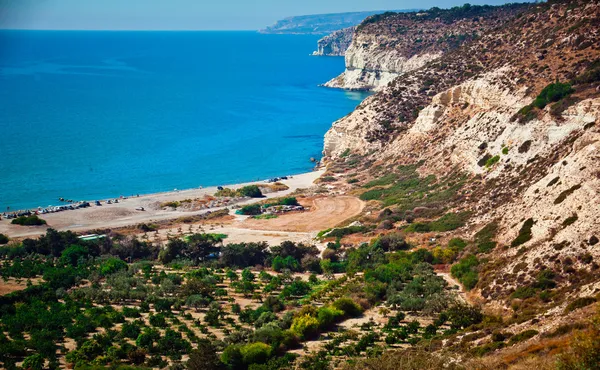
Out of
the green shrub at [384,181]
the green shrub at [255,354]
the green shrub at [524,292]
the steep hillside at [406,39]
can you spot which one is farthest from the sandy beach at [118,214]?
the steep hillside at [406,39]

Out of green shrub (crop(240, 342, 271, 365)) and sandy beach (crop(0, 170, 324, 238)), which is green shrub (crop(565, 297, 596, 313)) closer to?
green shrub (crop(240, 342, 271, 365))

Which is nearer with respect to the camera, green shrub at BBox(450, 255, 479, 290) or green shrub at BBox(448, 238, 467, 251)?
green shrub at BBox(450, 255, 479, 290)

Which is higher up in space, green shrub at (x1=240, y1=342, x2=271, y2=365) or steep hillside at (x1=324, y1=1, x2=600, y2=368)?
steep hillside at (x1=324, y1=1, x2=600, y2=368)

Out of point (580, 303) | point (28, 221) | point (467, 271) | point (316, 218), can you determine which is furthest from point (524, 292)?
point (28, 221)

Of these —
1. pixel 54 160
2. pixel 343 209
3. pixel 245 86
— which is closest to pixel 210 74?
pixel 245 86

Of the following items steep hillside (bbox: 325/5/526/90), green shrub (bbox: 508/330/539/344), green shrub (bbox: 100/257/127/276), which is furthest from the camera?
steep hillside (bbox: 325/5/526/90)

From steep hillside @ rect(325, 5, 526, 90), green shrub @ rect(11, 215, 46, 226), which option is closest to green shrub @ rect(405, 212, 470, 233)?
green shrub @ rect(11, 215, 46, 226)

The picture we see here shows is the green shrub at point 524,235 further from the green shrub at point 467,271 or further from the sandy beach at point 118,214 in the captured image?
the sandy beach at point 118,214
